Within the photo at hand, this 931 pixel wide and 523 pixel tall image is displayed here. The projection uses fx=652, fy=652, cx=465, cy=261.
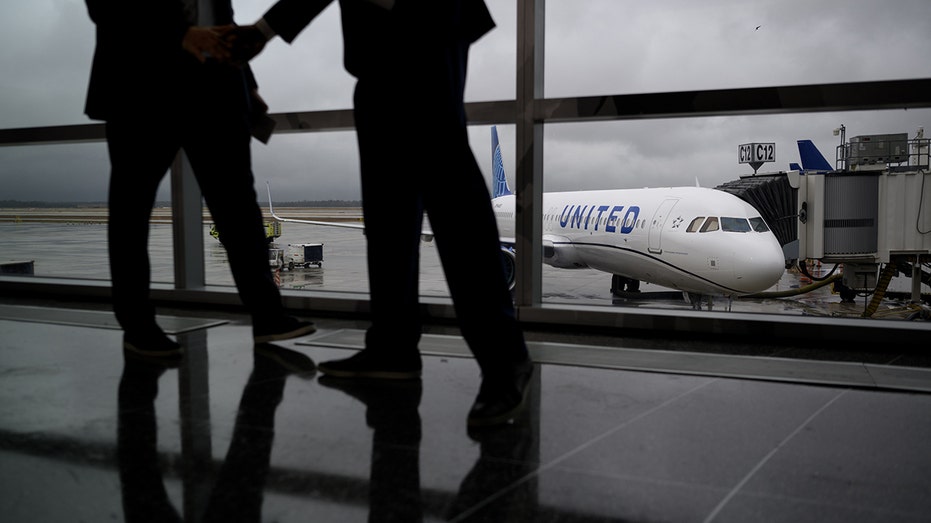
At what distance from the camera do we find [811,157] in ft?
88.8

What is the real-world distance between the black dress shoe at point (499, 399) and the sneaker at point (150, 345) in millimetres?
724

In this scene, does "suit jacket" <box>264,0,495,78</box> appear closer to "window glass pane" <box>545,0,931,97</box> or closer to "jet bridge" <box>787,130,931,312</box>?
"jet bridge" <box>787,130,931,312</box>

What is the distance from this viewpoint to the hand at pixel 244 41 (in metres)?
1.04

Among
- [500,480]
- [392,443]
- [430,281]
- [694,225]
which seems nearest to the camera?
[500,480]

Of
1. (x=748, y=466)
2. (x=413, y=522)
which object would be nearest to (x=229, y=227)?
(x=413, y=522)

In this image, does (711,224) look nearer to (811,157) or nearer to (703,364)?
(703,364)

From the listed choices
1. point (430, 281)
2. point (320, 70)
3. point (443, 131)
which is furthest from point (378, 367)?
point (430, 281)

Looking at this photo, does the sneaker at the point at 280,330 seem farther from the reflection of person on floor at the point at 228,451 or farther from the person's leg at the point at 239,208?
the reflection of person on floor at the point at 228,451

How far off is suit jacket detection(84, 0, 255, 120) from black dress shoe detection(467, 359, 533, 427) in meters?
0.83

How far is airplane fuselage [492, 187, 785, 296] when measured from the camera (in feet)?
36.1

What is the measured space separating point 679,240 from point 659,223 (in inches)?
17.9

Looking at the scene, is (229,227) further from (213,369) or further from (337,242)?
(337,242)

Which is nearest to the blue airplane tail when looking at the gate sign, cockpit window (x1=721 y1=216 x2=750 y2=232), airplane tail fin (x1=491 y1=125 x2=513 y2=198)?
the gate sign

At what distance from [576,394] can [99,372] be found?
2.80ft
